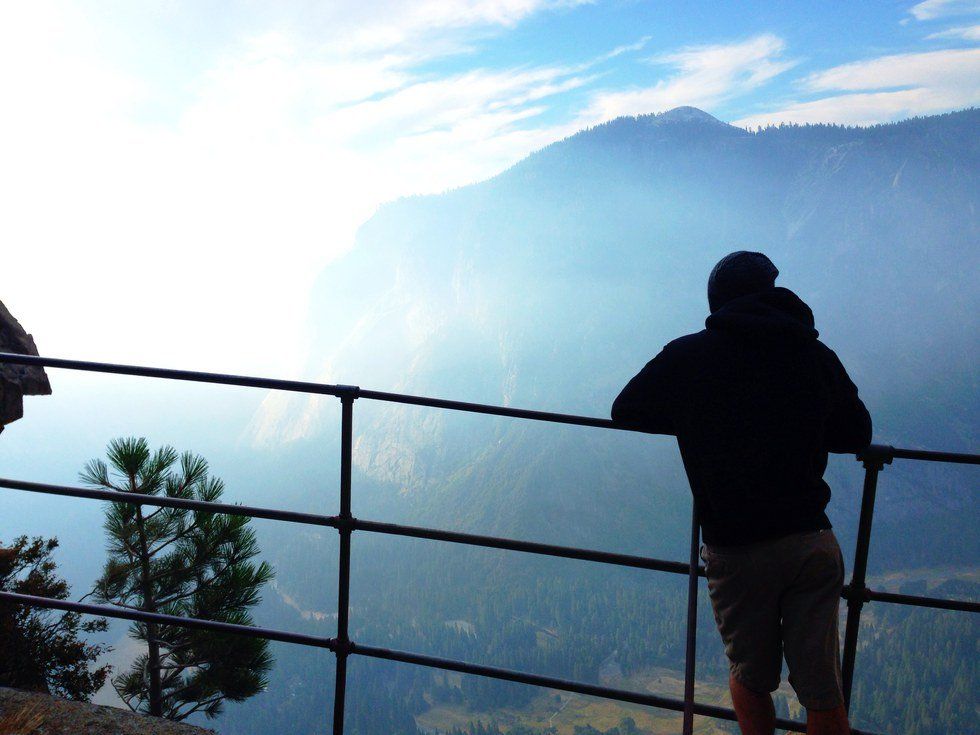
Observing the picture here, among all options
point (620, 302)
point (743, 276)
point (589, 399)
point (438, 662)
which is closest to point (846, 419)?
point (743, 276)

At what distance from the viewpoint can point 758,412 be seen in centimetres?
177

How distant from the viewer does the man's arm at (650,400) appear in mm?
1872

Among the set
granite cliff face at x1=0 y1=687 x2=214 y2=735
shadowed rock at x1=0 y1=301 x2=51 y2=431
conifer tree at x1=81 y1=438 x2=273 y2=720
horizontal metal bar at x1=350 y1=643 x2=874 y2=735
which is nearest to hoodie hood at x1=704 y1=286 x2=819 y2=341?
horizontal metal bar at x1=350 y1=643 x2=874 y2=735

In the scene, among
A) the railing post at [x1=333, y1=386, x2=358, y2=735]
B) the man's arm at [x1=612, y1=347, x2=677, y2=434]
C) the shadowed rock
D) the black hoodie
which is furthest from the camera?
the shadowed rock

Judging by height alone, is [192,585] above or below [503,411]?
below

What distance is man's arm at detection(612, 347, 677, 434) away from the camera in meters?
1.87

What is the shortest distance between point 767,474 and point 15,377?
4.56 m

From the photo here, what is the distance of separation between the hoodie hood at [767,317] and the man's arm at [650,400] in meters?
0.17

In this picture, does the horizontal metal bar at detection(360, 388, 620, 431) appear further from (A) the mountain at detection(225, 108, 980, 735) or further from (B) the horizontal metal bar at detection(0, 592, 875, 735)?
(A) the mountain at detection(225, 108, 980, 735)

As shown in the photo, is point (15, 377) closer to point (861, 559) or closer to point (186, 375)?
point (186, 375)

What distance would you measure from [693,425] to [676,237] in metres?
205

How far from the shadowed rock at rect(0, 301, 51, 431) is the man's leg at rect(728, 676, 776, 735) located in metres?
4.30

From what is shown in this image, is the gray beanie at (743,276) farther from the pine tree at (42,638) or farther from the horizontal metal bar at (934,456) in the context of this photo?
the pine tree at (42,638)

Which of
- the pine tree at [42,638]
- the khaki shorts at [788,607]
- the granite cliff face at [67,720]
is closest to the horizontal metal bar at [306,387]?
the khaki shorts at [788,607]
